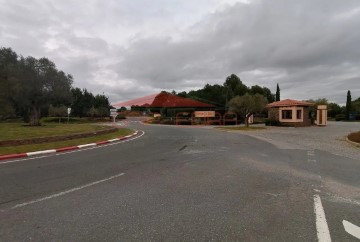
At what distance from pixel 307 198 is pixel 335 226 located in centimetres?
145

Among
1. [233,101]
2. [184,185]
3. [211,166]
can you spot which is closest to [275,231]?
[184,185]

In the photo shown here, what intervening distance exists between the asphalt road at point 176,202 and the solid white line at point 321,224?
0.01m

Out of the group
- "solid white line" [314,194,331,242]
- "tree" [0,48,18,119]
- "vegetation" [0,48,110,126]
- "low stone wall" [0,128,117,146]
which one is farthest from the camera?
"vegetation" [0,48,110,126]

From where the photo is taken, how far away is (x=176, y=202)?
17.1ft

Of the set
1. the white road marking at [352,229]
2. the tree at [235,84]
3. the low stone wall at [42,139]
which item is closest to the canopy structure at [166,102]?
the tree at [235,84]

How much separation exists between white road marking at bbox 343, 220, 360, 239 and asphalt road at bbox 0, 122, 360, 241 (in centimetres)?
9

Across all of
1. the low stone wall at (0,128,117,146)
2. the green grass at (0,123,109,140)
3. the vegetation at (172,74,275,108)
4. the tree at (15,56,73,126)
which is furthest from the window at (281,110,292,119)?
the tree at (15,56,73,126)

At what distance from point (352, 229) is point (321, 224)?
0.39m

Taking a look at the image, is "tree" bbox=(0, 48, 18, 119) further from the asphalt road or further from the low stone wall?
the asphalt road

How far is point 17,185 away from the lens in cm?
651

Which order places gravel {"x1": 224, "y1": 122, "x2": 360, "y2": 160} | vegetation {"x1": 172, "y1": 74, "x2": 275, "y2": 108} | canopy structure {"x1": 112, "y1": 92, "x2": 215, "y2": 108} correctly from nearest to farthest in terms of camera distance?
gravel {"x1": 224, "y1": 122, "x2": 360, "y2": 160}
canopy structure {"x1": 112, "y1": 92, "x2": 215, "y2": 108}
vegetation {"x1": 172, "y1": 74, "x2": 275, "y2": 108}

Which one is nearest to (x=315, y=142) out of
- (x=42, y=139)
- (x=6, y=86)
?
(x=42, y=139)

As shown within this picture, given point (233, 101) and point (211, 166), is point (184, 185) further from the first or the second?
point (233, 101)

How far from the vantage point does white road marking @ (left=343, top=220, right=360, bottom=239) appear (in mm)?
3863
